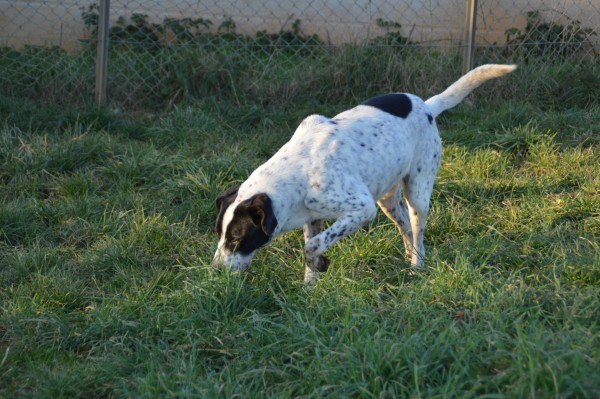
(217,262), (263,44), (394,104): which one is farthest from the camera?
(263,44)

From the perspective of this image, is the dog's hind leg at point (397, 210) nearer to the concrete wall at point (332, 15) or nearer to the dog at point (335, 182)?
the dog at point (335, 182)

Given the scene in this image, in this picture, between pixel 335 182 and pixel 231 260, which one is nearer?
pixel 231 260

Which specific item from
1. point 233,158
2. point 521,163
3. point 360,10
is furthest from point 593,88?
point 233,158

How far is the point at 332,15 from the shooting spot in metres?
8.72

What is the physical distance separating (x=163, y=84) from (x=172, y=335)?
4.42 m

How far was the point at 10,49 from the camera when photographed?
26.6 feet

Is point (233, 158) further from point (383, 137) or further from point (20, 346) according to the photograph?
point (20, 346)

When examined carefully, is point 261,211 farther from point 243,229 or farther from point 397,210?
point 397,210

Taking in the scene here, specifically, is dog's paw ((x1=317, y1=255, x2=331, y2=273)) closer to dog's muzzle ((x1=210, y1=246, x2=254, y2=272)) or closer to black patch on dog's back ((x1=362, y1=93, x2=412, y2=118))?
dog's muzzle ((x1=210, y1=246, x2=254, y2=272))

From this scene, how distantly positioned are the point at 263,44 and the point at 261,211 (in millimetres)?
4611

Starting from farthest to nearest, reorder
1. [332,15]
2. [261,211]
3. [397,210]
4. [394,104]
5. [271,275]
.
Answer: [332,15] < [397,210] < [394,104] < [271,275] < [261,211]

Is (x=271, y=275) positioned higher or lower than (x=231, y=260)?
lower

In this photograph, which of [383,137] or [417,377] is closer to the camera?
[417,377]

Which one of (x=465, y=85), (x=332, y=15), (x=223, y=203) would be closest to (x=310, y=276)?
(x=223, y=203)
